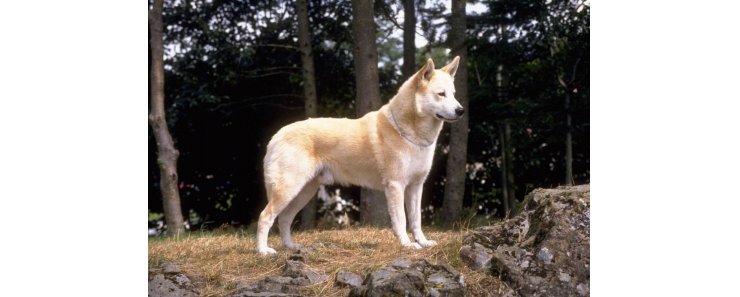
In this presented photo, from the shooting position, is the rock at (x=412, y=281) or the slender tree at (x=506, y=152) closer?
the rock at (x=412, y=281)

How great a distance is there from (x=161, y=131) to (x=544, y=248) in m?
4.55

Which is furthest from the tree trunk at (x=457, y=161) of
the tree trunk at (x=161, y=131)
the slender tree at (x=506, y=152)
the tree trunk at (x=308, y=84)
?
the tree trunk at (x=161, y=131)

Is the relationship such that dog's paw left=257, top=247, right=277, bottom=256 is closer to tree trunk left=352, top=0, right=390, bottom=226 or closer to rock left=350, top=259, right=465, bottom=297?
rock left=350, top=259, right=465, bottom=297

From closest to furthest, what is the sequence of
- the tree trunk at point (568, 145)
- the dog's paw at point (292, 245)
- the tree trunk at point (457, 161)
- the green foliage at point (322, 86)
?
1. the dog's paw at point (292, 245)
2. the tree trunk at point (568, 145)
3. the green foliage at point (322, 86)
4. the tree trunk at point (457, 161)

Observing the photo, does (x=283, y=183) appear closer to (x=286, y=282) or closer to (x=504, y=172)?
(x=286, y=282)

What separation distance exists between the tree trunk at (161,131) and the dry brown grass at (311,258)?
4.13 ft

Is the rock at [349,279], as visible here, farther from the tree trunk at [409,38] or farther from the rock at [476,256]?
the tree trunk at [409,38]

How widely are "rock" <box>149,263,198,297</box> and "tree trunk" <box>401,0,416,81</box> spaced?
3914mm

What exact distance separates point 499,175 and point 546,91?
1.98 meters

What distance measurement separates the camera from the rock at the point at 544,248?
4.31 meters

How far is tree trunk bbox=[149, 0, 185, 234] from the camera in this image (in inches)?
274

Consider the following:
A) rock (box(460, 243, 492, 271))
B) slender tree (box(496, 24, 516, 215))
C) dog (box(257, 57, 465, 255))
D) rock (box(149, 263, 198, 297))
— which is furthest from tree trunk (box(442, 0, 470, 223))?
rock (box(149, 263, 198, 297))
